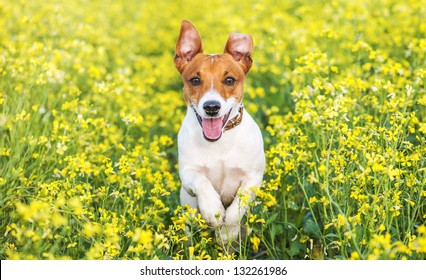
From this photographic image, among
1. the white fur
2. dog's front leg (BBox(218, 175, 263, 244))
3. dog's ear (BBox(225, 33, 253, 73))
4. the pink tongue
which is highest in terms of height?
dog's ear (BBox(225, 33, 253, 73))

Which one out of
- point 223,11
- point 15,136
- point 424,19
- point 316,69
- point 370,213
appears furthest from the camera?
point 223,11

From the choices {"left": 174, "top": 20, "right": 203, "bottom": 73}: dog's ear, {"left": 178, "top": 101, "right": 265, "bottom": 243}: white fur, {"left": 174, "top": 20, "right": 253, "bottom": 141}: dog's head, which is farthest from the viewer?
{"left": 174, "top": 20, "right": 203, "bottom": 73}: dog's ear

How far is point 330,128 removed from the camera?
15.2ft

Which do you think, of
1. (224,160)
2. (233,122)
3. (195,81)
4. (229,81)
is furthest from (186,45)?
(224,160)

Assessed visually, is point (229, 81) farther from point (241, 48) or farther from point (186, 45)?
point (186, 45)

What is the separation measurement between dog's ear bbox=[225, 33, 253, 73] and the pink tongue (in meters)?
0.56

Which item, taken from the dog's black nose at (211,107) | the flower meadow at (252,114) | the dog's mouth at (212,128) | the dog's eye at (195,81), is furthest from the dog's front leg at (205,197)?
the dog's eye at (195,81)

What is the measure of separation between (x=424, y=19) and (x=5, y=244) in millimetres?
5727

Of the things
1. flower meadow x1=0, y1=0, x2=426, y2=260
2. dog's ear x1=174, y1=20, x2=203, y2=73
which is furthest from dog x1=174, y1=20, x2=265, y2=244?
flower meadow x1=0, y1=0, x2=426, y2=260

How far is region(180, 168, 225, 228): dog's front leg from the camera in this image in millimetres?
4480

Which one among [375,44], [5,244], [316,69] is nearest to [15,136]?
[5,244]

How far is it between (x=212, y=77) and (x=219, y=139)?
0.43 m

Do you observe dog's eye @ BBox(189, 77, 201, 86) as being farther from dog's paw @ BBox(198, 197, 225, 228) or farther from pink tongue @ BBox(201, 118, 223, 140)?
dog's paw @ BBox(198, 197, 225, 228)
